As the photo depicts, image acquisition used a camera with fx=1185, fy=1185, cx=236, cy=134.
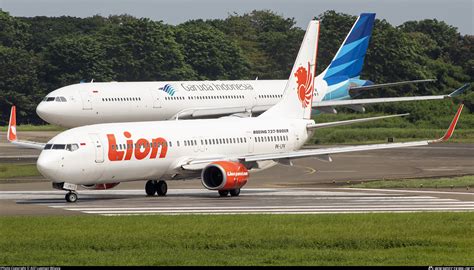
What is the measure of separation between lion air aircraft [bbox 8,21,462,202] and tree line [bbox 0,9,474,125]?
169ft

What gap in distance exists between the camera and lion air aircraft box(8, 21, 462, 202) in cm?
4106

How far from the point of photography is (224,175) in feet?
141

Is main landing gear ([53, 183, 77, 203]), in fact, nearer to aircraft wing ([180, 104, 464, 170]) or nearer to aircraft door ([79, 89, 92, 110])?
aircraft wing ([180, 104, 464, 170])

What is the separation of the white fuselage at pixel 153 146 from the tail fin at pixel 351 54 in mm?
34140

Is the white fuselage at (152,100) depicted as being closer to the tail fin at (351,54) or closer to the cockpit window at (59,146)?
the tail fin at (351,54)

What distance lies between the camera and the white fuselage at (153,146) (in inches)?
1607

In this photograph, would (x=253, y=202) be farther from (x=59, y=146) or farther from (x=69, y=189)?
(x=59, y=146)

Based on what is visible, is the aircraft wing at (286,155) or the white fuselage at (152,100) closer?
the aircraft wing at (286,155)

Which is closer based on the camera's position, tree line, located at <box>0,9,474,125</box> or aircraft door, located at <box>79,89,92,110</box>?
aircraft door, located at <box>79,89,92,110</box>

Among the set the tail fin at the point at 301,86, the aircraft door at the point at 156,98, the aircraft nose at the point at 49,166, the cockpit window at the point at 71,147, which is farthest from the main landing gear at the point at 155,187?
the aircraft door at the point at 156,98

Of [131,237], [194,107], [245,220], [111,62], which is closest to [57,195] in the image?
[245,220]

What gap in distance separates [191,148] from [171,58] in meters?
78.8

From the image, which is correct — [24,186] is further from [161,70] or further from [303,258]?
[161,70]

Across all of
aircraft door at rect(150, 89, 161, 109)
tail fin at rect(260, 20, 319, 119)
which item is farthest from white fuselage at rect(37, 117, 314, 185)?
aircraft door at rect(150, 89, 161, 109)
